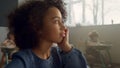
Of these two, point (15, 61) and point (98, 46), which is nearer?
point (15, 61)

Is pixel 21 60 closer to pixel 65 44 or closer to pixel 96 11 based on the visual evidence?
pixel 65 44

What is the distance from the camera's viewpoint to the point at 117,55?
360 cm

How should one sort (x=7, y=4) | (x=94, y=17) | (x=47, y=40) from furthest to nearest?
1. (x=94, y=17)
2. (x=7, y=4)
3. (x=47, y=40)

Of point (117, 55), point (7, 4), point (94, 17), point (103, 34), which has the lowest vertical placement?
point (117, 55)

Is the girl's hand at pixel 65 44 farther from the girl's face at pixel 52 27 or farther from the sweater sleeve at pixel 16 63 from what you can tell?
the sweater sleeve at pixel 16 63

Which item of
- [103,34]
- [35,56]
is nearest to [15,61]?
[35,56]

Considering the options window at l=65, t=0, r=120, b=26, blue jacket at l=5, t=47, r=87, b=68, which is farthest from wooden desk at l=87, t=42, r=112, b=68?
blue jacket at l=5, t=47, r=87, b=68

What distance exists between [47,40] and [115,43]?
10.0 feet

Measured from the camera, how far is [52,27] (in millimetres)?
687

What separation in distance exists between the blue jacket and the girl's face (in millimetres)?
67

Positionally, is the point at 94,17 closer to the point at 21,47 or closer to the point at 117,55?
the point at 117,55

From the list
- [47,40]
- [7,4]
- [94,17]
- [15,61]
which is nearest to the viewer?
[15,61]

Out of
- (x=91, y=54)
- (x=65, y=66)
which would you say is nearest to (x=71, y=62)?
(x=65, y=66)

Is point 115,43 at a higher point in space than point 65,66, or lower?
lower
